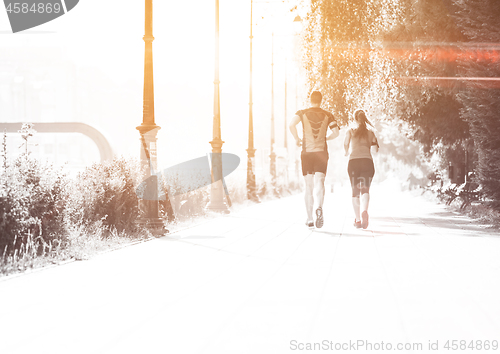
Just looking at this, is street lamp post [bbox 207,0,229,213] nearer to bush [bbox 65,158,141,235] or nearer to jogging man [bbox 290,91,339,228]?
bush [bbox 65,158,141,235]

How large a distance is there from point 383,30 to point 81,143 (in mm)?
85207

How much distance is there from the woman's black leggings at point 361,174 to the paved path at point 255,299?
2059mm

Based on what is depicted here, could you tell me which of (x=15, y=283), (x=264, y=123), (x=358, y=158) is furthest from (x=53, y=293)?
(x=264, y=123)

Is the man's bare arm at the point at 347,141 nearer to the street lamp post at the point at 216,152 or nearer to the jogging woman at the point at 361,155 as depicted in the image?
the jogging woman at the point at 361,155

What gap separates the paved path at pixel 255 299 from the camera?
4.55 metres

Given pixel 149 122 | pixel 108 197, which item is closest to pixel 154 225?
pixel 108 197

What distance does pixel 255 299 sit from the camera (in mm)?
5867

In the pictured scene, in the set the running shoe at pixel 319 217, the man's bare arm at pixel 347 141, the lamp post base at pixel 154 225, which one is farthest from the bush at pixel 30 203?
the man's bare arm at pixel 347 141

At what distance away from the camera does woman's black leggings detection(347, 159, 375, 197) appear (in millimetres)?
12094

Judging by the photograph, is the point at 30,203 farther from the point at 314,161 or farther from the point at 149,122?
the point at 314,161

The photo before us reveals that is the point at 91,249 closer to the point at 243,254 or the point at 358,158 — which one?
the point at 243,254

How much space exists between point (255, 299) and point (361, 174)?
6.74 meters

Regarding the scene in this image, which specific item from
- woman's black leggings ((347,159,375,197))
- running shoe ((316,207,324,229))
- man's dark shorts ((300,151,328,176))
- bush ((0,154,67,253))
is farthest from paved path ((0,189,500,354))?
woman's black leggings ((347,159,375,197))

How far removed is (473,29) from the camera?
12320 mm
